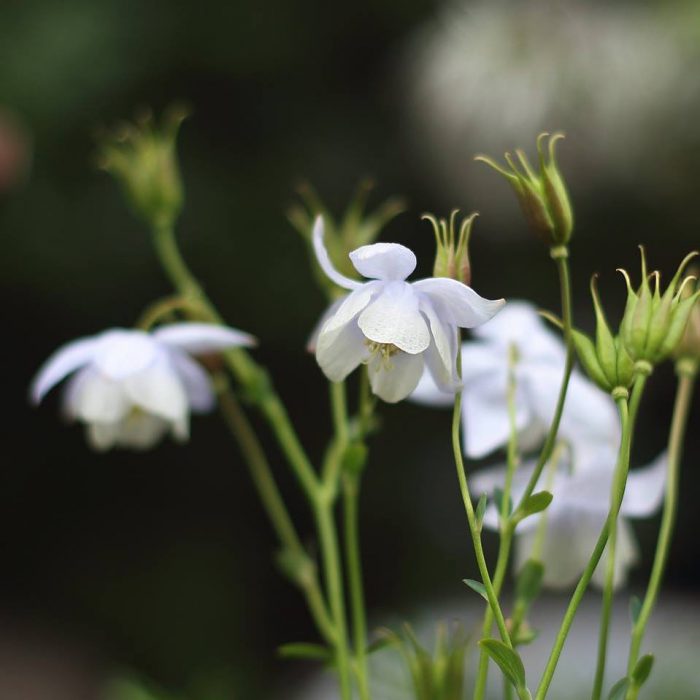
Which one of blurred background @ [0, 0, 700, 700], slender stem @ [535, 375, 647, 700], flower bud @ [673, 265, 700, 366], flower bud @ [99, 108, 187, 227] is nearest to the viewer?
slender stem @ [535, 375, 647, 700]

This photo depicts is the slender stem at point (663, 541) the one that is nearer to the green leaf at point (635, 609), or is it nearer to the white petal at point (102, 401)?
the green leaf at point (635, 609)

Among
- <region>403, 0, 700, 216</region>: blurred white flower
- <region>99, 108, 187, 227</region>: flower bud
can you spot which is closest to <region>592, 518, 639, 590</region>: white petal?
<region>99, 108, 187, 227</region>: flower bud

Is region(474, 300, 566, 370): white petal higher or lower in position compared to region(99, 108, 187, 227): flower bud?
lower

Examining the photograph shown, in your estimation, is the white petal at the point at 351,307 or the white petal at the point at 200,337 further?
the white petal at the point at 200,337

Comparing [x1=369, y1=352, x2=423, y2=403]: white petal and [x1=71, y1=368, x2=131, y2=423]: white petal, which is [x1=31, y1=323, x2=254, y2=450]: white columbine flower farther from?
[x1=369, y1=352, x2=423, y2=403]: white petal

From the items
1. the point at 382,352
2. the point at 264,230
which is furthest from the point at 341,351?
the point at 264,230

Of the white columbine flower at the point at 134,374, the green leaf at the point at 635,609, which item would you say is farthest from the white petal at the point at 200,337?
the green leaf at the point at 635,609

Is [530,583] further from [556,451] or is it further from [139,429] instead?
[139,429]

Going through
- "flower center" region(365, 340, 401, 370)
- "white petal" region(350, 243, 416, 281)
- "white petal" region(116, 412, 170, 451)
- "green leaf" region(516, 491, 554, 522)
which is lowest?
"white petal" region(116, 412, 170, 451)

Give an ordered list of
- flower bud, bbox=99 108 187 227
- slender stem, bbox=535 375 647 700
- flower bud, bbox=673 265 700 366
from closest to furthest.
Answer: slender stem, bbox=535 375 647 700 → flower bud, bbox=673 265 700 366 → flower bud, bbox=99 108 187 227
